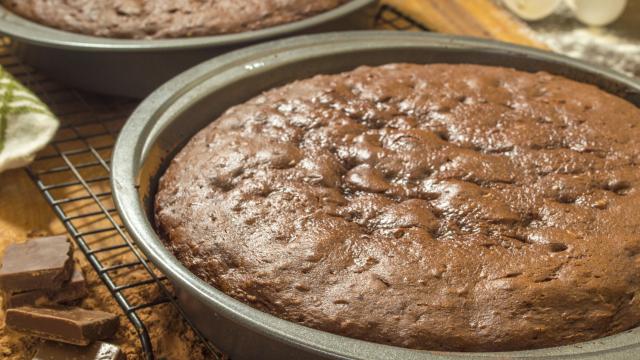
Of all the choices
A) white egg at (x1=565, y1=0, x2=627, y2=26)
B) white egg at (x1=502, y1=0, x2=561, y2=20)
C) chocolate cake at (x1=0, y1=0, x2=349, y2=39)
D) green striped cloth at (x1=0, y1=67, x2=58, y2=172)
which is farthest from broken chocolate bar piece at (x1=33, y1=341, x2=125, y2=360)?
white egg at (x1=565, y1=0, x2=627, y2=26)

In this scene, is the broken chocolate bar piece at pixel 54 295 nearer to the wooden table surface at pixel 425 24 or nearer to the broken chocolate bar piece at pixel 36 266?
the broken chocolate bar piece at pixel 36 266

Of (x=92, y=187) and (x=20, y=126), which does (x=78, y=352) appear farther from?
(x=20, y=126)

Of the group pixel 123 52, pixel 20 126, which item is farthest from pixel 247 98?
pixel 20 126

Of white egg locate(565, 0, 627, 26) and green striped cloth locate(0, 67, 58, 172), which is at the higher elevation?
white egg locate(565, 0, 627, 26)

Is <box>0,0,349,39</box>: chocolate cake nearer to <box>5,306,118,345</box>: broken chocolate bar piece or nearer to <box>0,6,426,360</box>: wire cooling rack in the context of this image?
<box>0,6,426,360</box>: wire cooling rack

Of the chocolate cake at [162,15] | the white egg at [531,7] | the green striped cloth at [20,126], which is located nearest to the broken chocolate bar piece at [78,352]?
the green striped cloth at [20,126]
